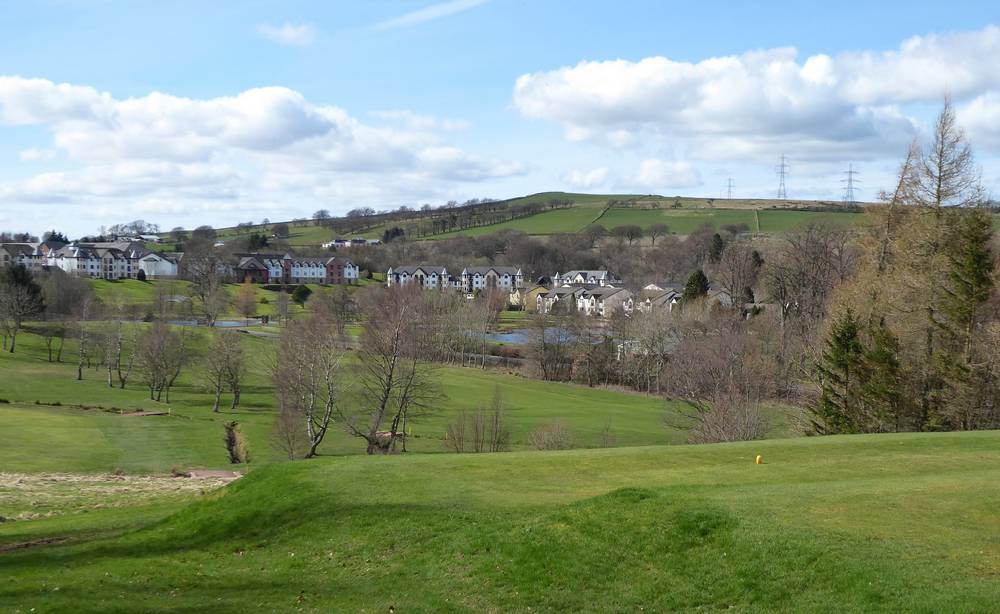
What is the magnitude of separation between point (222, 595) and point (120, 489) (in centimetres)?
1895

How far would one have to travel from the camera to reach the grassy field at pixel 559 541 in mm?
13164

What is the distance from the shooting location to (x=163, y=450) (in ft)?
155

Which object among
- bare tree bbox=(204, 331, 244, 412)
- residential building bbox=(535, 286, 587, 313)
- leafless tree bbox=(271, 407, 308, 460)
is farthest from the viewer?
residential building bbox=(535, 286, 587, 313)

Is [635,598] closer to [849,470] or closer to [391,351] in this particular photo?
[849,470]

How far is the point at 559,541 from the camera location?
611 inches

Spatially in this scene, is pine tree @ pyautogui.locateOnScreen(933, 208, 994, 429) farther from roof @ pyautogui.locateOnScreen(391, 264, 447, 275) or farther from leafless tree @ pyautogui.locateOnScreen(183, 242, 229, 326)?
roof @ pyautogui.locateOnScreen(391, 264, 447, 275)

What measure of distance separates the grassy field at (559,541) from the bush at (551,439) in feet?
75.5

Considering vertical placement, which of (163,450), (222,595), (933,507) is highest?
(933,507)

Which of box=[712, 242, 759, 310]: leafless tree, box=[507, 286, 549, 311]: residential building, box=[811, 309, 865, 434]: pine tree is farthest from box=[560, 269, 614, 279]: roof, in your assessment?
box=[811, 309, 865, 434]: pine tree

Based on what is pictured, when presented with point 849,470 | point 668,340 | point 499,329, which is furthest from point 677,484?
point 499,329

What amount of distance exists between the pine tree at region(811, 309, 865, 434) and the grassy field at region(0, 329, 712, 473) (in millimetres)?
15235

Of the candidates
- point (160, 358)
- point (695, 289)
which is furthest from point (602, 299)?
point (160, 358)

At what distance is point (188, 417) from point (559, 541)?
167 feet

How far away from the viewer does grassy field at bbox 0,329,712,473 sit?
45312 mm
